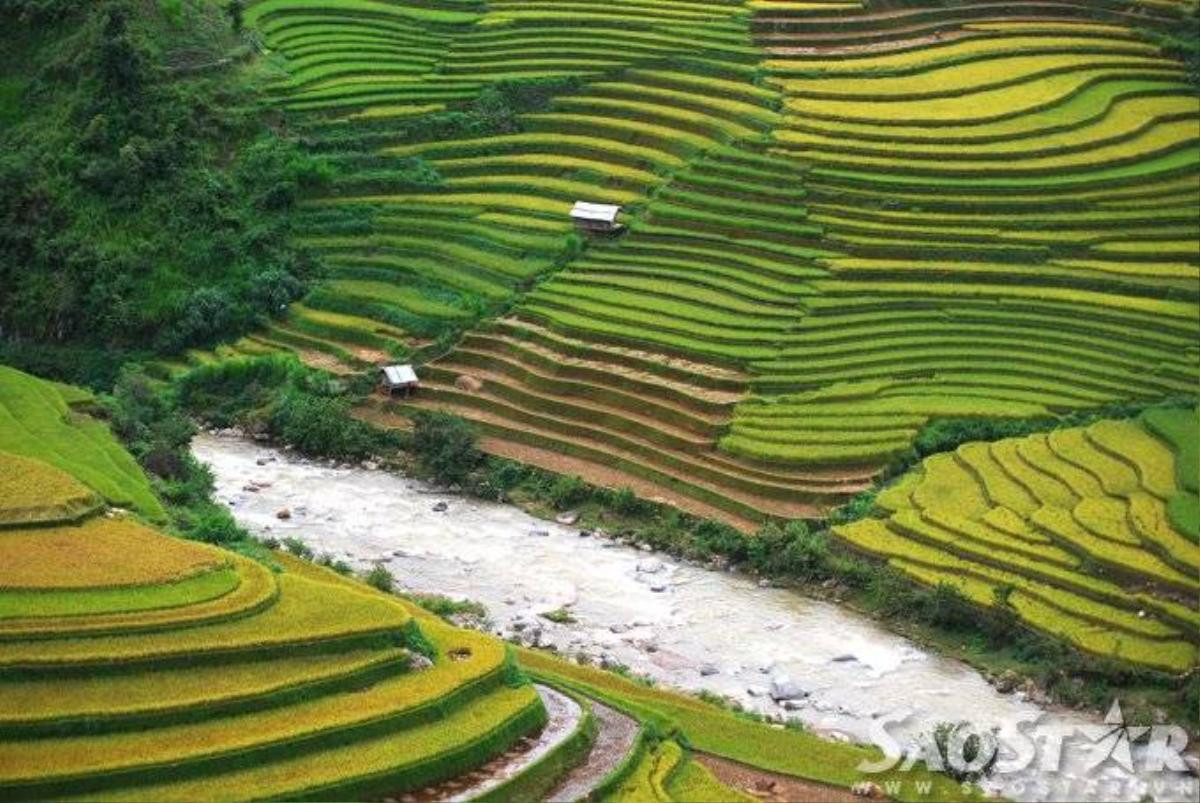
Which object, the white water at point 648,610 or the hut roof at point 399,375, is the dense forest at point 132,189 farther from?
the white water at point 648,610

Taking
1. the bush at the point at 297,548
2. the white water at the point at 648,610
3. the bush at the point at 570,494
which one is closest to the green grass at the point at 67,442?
the bush at the point at 297,548

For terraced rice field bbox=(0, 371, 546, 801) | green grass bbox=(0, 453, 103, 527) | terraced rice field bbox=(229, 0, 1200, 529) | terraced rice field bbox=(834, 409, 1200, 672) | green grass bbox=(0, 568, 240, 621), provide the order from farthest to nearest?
1. terraced rice field bbox=(229, 0, 1200, 529)
2. terraced rice field bbox=(834, 409, 1200, 672)
3. green grass bbox=(0, 453, 103, 527)
4. green grass bbox=(0, 568, 240, 621)
5. terraced rice field bbox=(0, 371, 546, 801)

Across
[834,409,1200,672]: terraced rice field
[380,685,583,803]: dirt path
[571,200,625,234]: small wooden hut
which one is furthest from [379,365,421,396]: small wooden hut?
[380,685,583,803]: dirt path

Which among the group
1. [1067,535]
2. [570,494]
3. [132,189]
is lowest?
[570,494]

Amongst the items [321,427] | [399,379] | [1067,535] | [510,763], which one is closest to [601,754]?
[510,763]

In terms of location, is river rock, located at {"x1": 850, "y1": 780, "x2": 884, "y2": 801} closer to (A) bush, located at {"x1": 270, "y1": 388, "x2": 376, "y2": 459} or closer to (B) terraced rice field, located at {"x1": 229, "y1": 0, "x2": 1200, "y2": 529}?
(B) terraced rice field, located at {"x1": 229, "y1": 0, "x2": 1200, "y2": 529}

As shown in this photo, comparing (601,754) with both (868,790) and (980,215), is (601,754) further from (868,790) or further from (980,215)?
(980,215)
